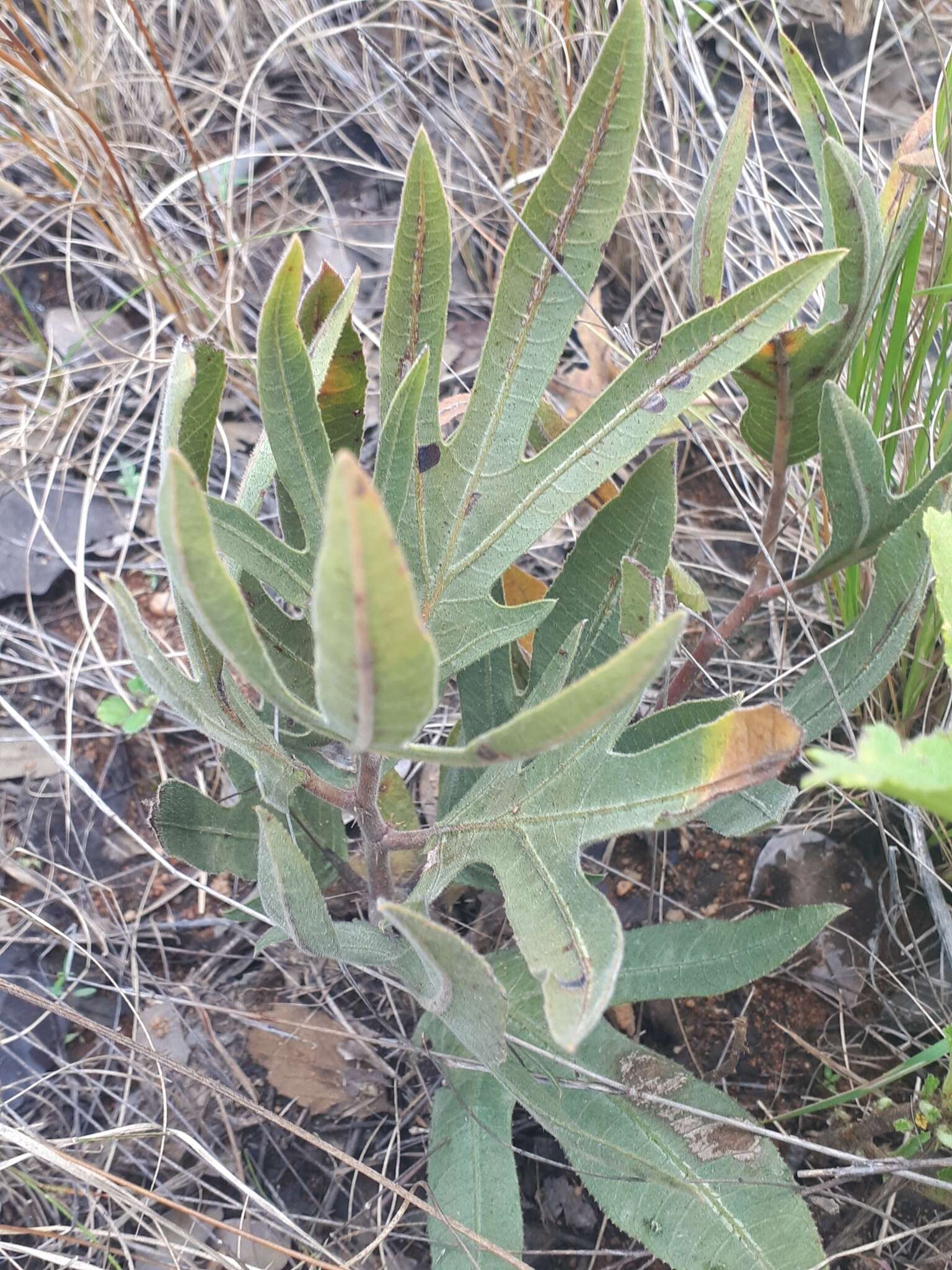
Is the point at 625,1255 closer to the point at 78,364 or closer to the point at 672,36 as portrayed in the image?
the point at 78,364

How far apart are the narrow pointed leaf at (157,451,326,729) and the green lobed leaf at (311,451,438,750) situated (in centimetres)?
8

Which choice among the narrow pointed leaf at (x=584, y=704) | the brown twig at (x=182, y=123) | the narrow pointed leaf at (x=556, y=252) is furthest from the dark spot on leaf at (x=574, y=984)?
the brown twig at (x=182, y=123)

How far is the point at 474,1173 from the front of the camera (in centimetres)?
112

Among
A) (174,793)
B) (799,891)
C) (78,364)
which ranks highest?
(78,364)

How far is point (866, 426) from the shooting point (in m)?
1.01

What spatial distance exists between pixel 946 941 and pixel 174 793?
0.97m

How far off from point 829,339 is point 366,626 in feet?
2.33

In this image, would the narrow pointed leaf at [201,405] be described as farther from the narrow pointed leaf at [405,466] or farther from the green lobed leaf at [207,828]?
the green lobed leaf at [207,828]

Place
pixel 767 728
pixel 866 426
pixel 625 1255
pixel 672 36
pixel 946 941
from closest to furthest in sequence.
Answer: pixel 767 728
pixel 866 426
pixel 625 1255
pixel 946 941
pixel 672 36

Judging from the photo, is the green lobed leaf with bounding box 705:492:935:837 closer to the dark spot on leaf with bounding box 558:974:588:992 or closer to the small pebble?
the dark spot on leaf with bounding box 558:974:588:992

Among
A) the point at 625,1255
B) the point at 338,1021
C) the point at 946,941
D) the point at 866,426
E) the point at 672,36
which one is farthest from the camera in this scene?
the point at 672,36

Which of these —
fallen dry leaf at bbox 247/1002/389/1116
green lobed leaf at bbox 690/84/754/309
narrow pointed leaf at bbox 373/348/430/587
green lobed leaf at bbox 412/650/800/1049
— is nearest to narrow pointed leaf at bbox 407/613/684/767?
green lobed leaf at bbox 412/650/800/1049

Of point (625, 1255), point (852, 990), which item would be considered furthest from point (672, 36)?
point (625, 1255)

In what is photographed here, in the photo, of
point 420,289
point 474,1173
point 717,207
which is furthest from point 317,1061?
point 717,207
